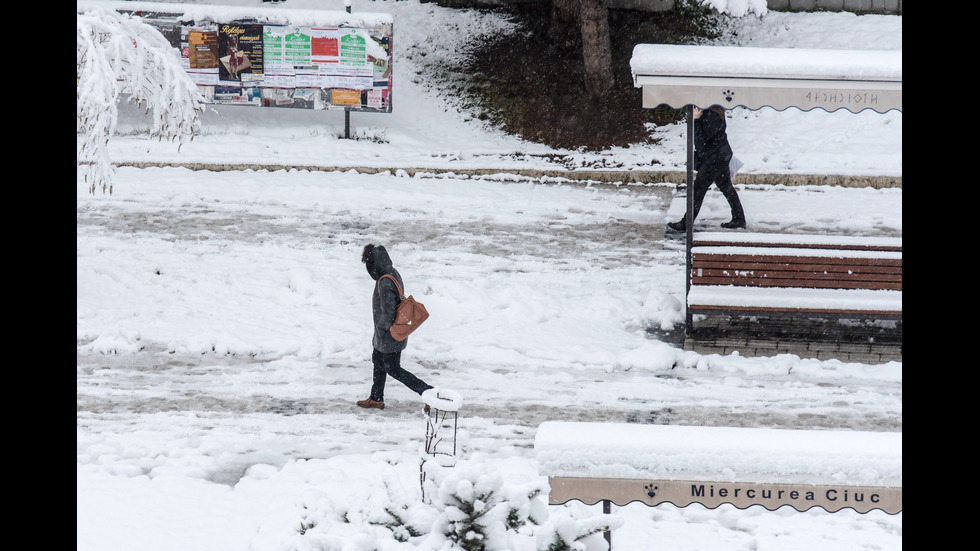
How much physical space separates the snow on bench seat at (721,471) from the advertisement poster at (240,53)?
43.7ft

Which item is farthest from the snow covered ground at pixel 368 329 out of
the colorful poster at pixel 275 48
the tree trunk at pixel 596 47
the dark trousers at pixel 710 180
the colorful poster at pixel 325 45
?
the tree trunk at pixel 596 47

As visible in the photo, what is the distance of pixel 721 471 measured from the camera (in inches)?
175

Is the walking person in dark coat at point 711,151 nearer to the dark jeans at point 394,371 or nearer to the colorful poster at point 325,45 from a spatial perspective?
the dark jeans at point 394,371

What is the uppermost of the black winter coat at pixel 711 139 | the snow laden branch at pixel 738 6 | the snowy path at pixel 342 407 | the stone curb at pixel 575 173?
the snow laden branch at pixel 738 6

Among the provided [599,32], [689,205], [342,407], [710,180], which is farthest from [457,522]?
[599,32]

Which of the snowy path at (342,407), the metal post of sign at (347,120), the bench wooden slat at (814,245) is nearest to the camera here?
the snowy path at (342,407)

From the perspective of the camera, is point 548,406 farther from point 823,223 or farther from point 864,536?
point 823,223

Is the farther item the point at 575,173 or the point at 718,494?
the point at 575,173

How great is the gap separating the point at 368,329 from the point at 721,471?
18.8 ft

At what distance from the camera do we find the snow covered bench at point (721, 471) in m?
4.38

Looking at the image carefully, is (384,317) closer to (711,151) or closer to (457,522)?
(457,522)

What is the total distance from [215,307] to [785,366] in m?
5.48

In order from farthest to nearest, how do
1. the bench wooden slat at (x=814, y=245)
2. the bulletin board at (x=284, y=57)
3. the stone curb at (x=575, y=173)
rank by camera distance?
the bulletin board at (x=284, y=57), the stone curb at (x=575, y=173), the bench wooden slat at (x=814, y=245)

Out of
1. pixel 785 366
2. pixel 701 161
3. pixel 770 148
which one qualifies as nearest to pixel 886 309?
pixel 785 366
